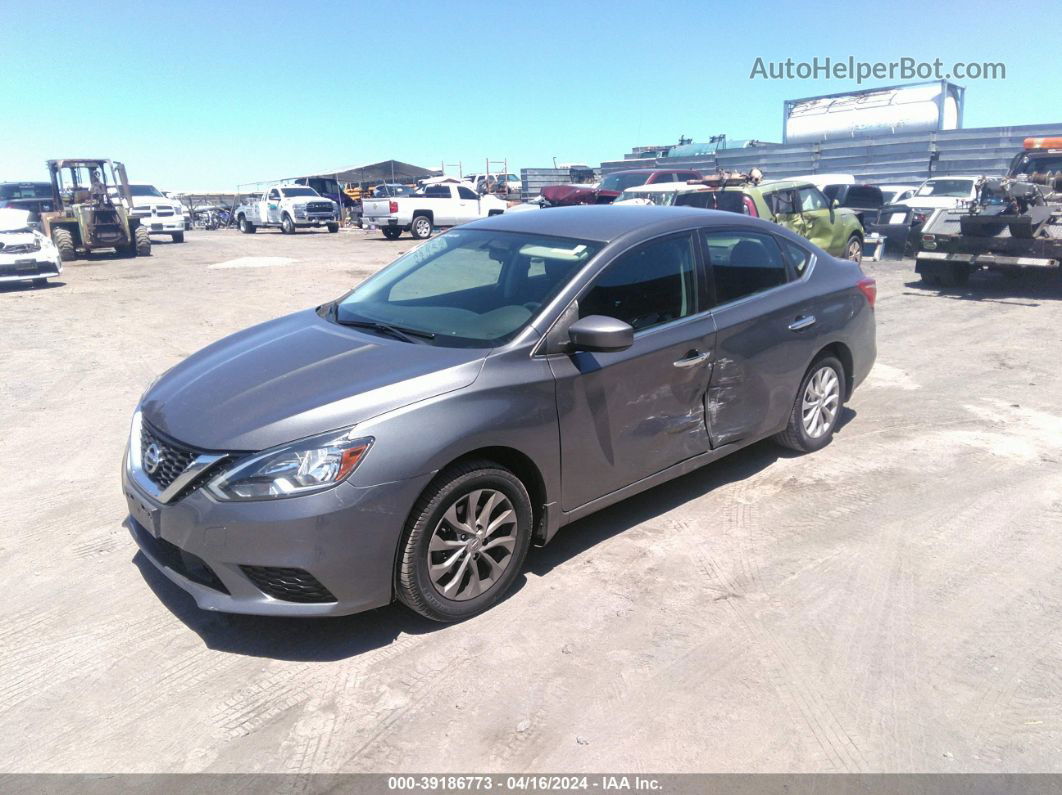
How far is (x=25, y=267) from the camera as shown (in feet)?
48.2

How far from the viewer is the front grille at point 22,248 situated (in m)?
14.6

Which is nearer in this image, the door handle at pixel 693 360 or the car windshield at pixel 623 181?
the door handle at pixel 693 360

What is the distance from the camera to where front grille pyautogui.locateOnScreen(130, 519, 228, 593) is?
330 centimetres

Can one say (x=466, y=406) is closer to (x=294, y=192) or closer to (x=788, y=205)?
(x=788, y=205)

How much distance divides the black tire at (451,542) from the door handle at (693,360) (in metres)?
1.15

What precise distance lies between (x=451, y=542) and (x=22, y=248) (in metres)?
14.8

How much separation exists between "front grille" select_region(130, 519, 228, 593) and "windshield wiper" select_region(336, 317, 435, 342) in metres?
1.34

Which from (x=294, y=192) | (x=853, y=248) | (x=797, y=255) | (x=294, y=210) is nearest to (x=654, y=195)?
(x=853, y=248)

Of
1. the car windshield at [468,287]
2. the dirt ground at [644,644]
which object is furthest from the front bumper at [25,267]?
the car windshield at [468,287]

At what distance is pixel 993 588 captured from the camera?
3846 mm

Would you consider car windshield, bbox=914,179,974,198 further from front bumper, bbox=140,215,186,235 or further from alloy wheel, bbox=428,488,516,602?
front bumper, bbox=140,215,186,235

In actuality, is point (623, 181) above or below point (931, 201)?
above

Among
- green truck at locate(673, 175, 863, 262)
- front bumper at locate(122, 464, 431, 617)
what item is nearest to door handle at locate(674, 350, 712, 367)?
front bumper at locate(122, 464, 431, 617)

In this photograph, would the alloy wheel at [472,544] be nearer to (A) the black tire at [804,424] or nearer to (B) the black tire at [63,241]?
(A) the black tire at [804,424]
